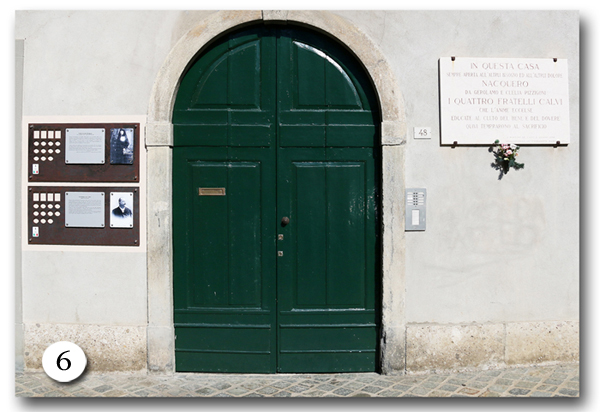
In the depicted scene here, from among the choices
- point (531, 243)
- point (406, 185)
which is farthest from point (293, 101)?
point (531, 243)

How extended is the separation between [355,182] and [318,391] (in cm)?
199

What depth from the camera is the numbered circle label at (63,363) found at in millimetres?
4672

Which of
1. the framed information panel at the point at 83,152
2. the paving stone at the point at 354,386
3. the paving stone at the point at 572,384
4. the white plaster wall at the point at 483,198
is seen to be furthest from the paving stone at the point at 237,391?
the paving stone at the point at 572,384

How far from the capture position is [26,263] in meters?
4.96

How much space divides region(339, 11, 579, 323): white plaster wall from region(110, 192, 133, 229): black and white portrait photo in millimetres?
2732

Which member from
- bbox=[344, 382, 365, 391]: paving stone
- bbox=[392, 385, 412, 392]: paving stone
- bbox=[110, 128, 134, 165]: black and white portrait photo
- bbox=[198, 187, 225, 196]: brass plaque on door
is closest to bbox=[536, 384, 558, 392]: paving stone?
bbox=[392, 385, 412, 392]: paving stone

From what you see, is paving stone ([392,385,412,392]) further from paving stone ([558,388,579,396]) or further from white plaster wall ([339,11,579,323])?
paving stone ([558,388,579,396])

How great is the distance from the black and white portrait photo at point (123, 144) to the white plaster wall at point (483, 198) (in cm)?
243

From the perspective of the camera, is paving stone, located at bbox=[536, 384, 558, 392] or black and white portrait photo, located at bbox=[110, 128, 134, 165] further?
black and white portrait photo, located at bbox=[110, 128, 134, 165]

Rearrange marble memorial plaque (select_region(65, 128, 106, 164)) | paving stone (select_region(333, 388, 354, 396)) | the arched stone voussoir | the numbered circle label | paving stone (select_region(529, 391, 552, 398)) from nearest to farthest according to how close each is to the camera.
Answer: paving stone (select_region(529, 391, 552, 398))
paving stone (select_region(333, 388, 354, 396))
the numbered circle label
the arched stone voussoir
marble memorial plaque (select_region(65, 128, 106, 164))

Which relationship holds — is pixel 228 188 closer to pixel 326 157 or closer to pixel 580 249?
pixel 326 157

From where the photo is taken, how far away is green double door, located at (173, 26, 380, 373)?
4.91m

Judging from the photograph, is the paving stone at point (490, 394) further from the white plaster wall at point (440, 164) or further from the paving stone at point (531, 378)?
the white plaster wall at point (440, 164)

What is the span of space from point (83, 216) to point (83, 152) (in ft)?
2.08
